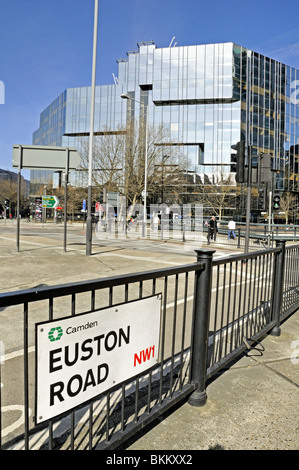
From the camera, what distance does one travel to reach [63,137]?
71.0 meters

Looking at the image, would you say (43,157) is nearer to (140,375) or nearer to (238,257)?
(238,257)

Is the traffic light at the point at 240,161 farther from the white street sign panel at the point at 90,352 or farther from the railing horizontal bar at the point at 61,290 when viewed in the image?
the white street sign panel at the point at 90,352

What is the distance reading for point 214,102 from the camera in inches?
2349

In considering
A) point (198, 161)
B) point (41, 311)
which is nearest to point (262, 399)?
point (41, 311)

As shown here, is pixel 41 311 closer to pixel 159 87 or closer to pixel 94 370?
pixel 94 370

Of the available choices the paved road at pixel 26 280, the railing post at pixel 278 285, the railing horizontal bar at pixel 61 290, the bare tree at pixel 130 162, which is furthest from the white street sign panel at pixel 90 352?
the bare tree at pixel 130 162

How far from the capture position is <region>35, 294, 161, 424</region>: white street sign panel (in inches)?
68.6

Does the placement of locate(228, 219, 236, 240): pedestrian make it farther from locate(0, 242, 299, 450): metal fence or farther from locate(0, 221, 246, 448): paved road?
locate(0, 242, 299, 450): metal fence

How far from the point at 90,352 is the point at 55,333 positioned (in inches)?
12.3

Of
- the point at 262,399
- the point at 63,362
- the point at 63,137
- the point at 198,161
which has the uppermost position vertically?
the point at 63,137

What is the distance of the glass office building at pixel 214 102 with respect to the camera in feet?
191

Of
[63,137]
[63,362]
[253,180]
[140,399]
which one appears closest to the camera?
[63,362]

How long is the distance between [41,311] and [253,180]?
8369 millimetres

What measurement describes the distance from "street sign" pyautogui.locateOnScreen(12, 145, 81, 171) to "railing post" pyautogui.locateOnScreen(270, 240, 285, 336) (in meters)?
9.80
